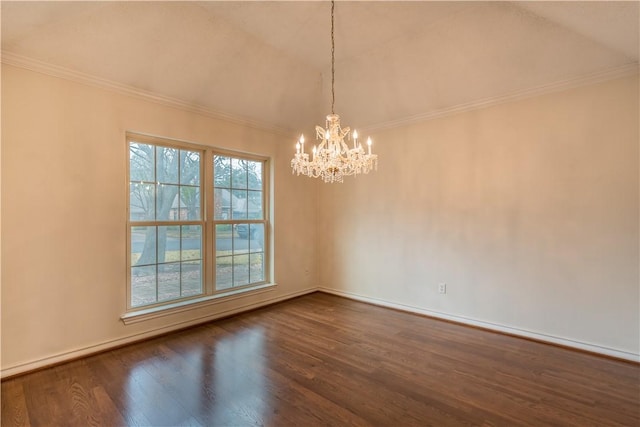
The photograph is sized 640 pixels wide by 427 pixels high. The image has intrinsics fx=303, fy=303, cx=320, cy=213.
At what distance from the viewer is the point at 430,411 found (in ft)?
6.86

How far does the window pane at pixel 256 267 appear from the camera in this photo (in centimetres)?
446

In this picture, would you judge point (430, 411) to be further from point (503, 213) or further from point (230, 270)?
point (230, 270)

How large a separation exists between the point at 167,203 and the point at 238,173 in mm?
1063

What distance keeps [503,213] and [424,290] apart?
1.40 metres

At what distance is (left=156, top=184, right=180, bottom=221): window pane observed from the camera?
11.4 feet

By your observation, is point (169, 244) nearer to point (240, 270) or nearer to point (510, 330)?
point (240, 270)

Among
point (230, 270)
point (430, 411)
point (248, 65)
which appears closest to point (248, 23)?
point (248, 65)

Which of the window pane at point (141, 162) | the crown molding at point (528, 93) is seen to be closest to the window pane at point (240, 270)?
the window pane at point (141, 162)

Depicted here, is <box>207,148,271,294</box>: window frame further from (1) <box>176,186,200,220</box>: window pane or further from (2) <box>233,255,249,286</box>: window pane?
(1) <box>176,186,200,220</box>: window pane

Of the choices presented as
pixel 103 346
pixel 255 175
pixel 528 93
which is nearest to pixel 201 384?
pixel 103 346

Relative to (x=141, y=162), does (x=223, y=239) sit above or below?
below

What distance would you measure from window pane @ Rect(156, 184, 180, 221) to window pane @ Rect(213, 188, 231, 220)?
0.49m

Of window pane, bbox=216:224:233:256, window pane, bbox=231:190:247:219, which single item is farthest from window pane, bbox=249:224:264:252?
window pane, bbox=216:224:233:256

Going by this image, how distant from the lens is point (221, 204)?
13.3 ft
